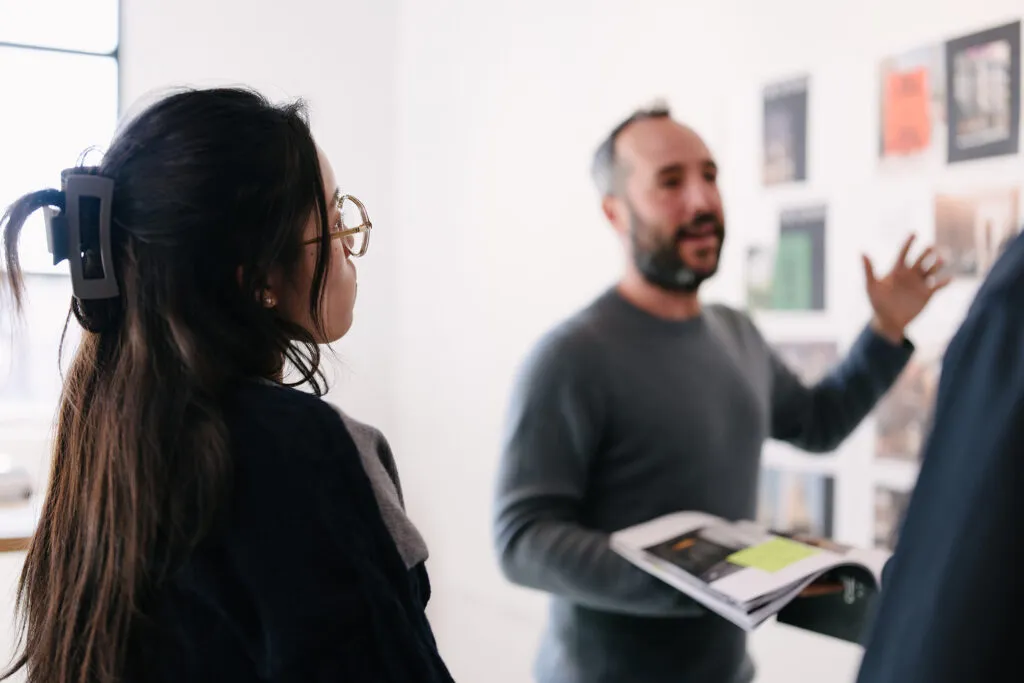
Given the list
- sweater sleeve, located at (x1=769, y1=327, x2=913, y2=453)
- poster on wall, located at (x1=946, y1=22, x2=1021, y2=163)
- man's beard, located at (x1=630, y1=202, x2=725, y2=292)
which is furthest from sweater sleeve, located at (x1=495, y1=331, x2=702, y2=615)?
poster on wall, located at (x1=946, y1=22, x2=1021, y2=163)

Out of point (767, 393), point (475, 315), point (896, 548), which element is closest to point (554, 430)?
point (767, 393)

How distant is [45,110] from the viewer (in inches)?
105

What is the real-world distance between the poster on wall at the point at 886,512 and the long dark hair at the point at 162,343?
1.26m

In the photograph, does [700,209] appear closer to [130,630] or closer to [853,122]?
[853,122]

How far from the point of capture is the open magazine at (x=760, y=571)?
100 centimetres

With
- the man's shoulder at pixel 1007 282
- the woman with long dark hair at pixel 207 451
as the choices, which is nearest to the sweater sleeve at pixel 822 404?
the woman with long dark hair at pixel 207 451

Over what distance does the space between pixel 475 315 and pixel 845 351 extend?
4.03ft

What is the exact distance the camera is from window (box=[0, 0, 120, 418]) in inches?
100

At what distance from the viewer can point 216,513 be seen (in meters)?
0.60

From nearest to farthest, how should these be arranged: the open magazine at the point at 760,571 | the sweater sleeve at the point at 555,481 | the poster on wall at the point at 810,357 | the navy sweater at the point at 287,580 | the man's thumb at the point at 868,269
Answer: the navy sweater at the point at 287,580 → the open magazine at the point at 760,571 → the sweater sleeve at the point at 555,481 → the man's thumb at the point at 868,269 → the poster on wall at the point at 810,357

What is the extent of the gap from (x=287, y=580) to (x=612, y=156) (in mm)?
1063

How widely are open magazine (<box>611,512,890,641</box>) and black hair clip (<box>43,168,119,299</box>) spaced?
2.39 ft

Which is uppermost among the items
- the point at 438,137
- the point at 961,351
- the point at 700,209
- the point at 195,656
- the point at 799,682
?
the point at 438,137

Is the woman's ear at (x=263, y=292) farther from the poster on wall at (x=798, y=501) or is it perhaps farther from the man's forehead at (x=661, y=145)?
the poster on wall at (x=798, y=501)
